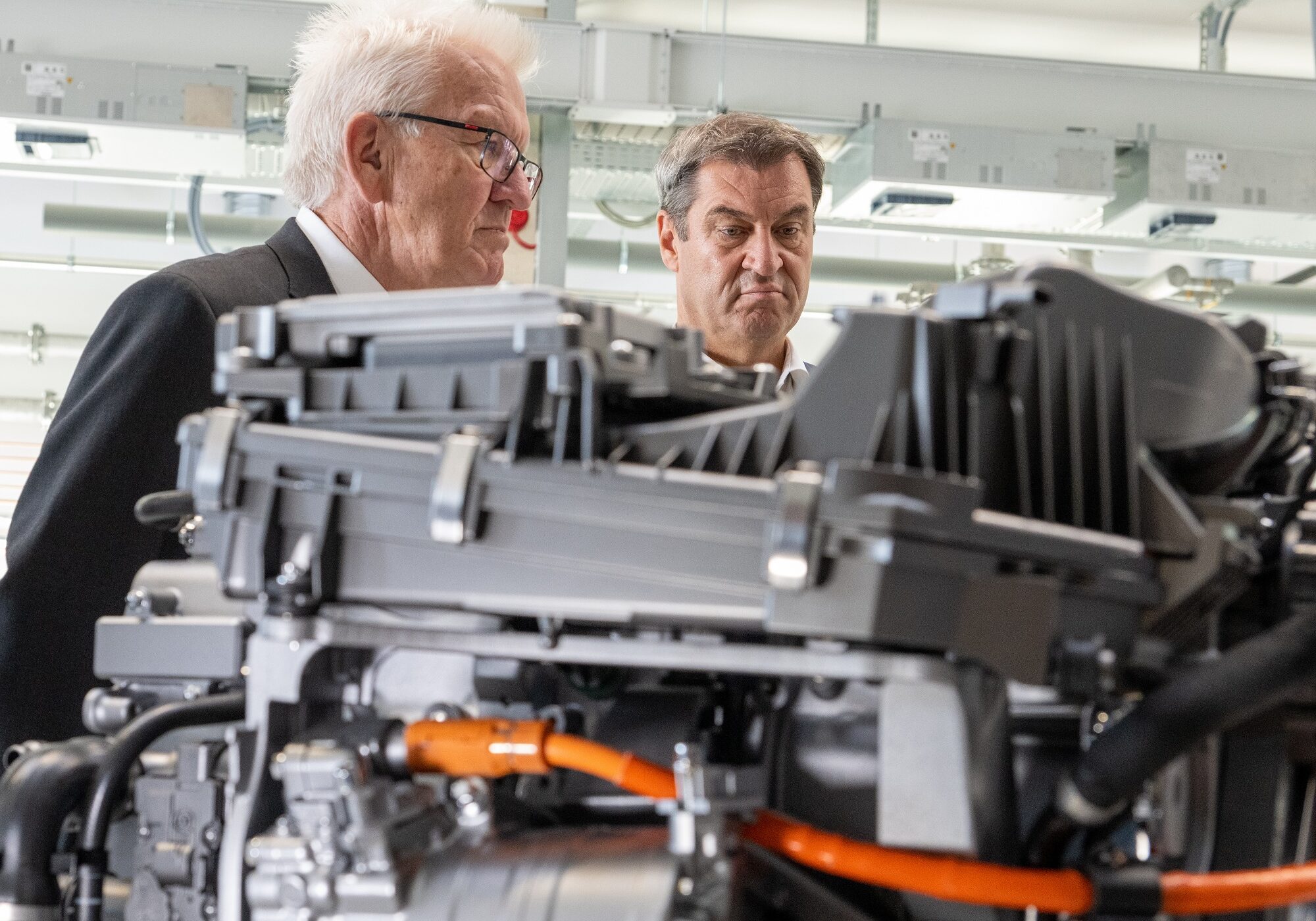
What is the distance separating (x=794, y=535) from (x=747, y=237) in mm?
2153

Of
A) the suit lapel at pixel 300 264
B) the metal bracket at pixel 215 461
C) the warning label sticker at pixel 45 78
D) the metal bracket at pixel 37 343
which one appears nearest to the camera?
the metal bracket at pixel 215 461

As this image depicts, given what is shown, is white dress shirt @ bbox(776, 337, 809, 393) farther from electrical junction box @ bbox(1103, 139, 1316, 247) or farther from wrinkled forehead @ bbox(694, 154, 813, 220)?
electrical junction box @ bbox(1103, 139, 1316, 247)

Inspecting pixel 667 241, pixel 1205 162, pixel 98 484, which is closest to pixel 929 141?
pixel 1205 162

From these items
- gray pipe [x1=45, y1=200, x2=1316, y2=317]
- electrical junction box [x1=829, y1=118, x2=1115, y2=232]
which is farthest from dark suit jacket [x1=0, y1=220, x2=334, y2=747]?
gray pipe [x1=45, y1=200, x2=1316, y2=317]

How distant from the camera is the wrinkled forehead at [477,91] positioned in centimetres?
215

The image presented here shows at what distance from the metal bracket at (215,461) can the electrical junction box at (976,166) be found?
125 inches

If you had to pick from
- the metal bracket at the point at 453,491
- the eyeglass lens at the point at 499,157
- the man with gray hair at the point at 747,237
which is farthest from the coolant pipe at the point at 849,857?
the man with gray hair at the point at 747,237

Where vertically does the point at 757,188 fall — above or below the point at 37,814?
above

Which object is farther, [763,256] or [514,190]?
[763,256]

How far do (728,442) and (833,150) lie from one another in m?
3.65

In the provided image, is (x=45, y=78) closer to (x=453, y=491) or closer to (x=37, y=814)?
(x=37, y=814)

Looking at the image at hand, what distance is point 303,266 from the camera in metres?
2.05

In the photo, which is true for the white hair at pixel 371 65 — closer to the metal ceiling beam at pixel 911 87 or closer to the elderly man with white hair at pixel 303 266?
the elderly man with white hair at pixel 303 266

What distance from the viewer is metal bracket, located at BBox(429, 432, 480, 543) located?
2.82 feet
